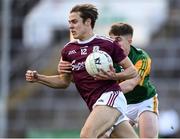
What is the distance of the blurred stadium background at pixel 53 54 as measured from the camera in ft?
73.3

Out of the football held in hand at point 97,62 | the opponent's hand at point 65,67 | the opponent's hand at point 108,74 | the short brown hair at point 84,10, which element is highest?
the short brown hair at point 84,10

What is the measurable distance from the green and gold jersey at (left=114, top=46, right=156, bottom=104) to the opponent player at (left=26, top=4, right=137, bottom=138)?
4.13ft

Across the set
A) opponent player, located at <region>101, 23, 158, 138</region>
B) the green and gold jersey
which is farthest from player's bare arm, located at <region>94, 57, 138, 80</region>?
the green and gold jersey

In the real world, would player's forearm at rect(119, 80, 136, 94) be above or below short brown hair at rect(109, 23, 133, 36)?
below

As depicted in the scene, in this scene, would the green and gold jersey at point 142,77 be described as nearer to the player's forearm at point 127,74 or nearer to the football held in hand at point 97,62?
the player's forearm at point 127,74

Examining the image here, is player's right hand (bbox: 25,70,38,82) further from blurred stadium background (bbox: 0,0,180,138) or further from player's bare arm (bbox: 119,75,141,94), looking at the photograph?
blurred stadium background (bbox: 0,0,180,138)

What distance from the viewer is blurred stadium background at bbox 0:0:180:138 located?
22.3 m

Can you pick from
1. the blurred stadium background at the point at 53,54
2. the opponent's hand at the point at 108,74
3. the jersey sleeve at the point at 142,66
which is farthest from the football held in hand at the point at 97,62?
the blurred stadium background at the point at 53,54

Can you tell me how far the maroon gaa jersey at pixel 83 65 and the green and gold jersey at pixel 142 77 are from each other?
49.5 inches

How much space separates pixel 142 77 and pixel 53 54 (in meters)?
12.0

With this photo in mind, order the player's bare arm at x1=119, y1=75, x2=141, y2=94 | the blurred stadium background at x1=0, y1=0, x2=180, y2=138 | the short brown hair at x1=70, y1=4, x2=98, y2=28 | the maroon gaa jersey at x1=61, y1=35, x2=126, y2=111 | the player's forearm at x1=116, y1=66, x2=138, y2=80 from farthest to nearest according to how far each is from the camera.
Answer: the blurred stadium background at x1=0, y1=0, x2=180, y2=138 → the player's bare arm at x1=119, y1=75, x2=141, y2=94 → the short brown hair at x1=70, y1=4, x2=98, y2=28 → the maroon gaa jersey at x1=61, y1=35, x2=126, y2=111 → the player's forearm at x1=116, y1=66, x2=138, y2=80

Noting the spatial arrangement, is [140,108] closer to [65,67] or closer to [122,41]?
[122,41]

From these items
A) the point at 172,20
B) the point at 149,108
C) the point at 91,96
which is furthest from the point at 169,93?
the point at 91,96

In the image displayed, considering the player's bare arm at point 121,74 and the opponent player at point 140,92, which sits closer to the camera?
the player's bare arm at point 121,74
